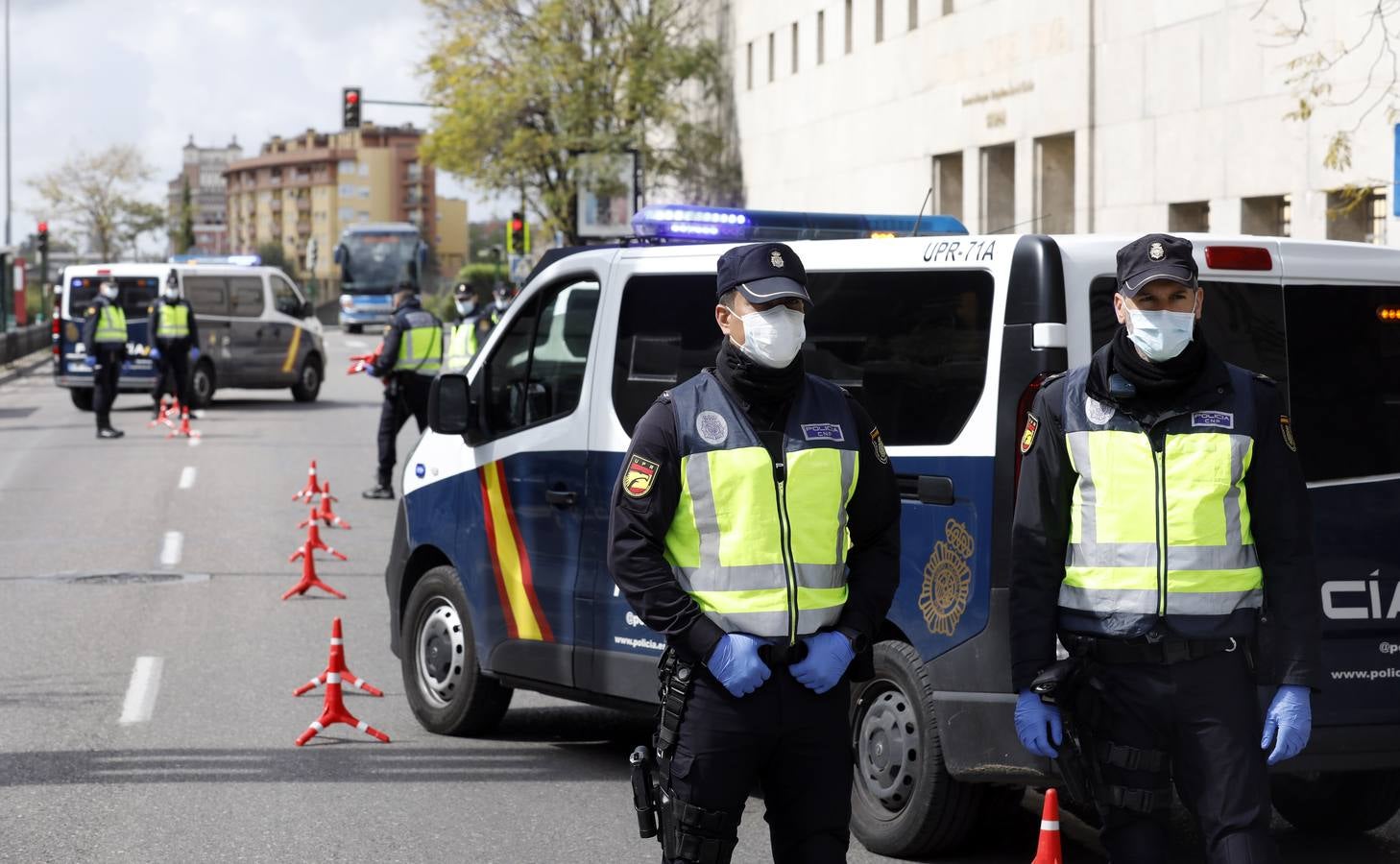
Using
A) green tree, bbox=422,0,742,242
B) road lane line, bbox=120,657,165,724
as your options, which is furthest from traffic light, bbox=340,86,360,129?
road lane line, bbox=120,657,165,724

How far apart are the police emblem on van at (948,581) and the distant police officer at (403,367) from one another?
11.9 m

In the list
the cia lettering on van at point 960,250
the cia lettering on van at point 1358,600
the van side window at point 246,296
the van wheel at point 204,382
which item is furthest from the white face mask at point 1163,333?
the van side window at point 246,296

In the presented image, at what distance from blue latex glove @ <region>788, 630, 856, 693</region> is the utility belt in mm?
48

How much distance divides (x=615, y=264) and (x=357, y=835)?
7.20 feet

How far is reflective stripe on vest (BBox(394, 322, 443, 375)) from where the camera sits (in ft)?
58.8

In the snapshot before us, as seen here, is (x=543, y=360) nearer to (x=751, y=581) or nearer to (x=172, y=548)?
(x=751, y=581)

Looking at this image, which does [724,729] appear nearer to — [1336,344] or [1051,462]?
[1051,462]

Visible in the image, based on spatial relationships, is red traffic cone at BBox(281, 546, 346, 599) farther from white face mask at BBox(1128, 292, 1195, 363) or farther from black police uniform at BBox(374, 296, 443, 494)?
white face mask at BBox(1128, 292, 1195, 363)

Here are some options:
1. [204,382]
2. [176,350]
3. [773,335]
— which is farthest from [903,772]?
[204,382]

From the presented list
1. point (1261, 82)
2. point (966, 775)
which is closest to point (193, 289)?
point (1261, 82)

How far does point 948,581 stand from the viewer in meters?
6.19

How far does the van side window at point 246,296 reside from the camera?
100.0 feet

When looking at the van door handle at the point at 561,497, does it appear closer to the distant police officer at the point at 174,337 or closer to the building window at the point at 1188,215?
the distant police officer at the point at 174,337

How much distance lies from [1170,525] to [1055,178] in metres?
28.0
